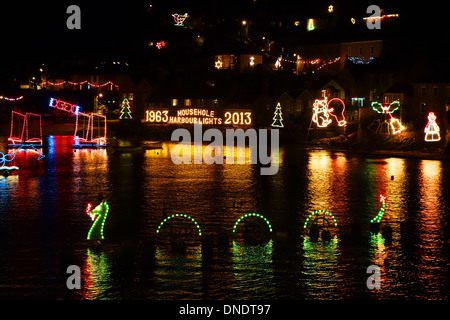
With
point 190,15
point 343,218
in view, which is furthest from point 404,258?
point 190,15

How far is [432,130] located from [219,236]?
3894 centimetres

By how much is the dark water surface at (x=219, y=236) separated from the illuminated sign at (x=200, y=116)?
33.8 meters

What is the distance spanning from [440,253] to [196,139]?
56.0 m

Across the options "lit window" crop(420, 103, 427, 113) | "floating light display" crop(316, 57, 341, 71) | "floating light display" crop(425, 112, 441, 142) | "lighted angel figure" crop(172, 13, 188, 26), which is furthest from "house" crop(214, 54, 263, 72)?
"floating light display" crop(425, 112, 441, 142)

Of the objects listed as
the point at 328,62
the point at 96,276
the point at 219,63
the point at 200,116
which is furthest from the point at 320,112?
the point at 96,276

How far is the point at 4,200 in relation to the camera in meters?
32.9

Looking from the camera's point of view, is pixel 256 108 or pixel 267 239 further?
pixel 256 108

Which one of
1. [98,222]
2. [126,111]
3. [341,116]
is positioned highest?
[126,111]

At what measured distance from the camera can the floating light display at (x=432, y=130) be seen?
190 ft

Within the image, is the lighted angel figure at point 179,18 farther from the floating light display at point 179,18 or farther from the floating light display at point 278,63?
the floating light display at point 278,63

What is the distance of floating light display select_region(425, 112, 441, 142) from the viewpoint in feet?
190

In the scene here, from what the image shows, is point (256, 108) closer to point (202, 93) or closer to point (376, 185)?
point (202, 93)

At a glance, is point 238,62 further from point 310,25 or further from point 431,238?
point 431,238

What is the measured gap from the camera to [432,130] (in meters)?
58.2
